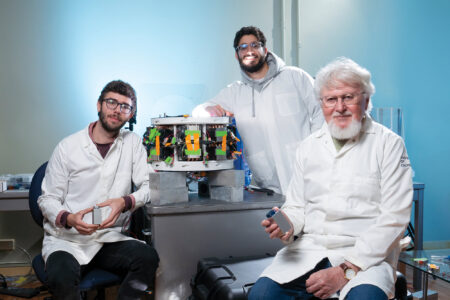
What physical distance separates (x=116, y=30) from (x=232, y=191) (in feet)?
6.64

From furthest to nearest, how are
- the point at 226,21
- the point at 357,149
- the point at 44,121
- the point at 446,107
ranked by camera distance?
the point at 446,107, the point at 226,21, the point at 44,121, the point at 357,149

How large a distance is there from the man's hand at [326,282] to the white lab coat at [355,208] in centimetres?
4

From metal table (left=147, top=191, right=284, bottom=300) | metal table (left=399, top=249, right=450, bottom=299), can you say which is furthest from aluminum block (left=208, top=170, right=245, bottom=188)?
metal table (left=399, top=249, right=450, bottom=299)

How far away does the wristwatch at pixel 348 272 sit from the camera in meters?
1.39

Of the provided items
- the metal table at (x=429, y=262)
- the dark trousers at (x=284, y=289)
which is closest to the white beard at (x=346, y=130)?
the dark trousers at (x=284, y=289)

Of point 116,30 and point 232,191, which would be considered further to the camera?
point 116,30

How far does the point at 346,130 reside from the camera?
4.98ft

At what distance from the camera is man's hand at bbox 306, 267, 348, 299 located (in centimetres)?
139

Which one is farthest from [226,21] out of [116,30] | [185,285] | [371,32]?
[185,285]

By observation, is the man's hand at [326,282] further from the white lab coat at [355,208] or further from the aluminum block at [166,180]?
the aluminum block at [166,180]

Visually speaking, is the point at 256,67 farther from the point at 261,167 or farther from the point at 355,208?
the point at 355,208

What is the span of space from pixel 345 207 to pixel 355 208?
34mm

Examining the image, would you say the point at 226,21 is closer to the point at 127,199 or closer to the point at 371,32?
the point at 371,32

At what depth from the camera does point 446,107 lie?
3840 mm
